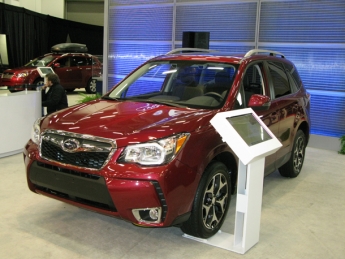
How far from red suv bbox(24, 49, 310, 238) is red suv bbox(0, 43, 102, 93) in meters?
9.60

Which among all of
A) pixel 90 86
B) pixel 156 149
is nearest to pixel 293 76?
pixel 156 149

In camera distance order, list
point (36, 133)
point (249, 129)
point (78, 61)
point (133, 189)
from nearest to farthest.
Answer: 1. point (133, 189)
2. point (249, 129)
3. point (36, 133)
4. point (78, 61)

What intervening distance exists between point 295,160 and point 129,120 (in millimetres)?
2941

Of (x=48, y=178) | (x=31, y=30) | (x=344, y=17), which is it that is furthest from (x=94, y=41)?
(x=48, y=178)

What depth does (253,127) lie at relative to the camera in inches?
144

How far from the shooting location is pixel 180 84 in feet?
15.0

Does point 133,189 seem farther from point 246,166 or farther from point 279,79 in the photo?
point 279,79

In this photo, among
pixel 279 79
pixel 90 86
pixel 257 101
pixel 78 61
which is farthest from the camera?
pixel 90 86

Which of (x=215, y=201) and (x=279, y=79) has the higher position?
(x=279, y=79)

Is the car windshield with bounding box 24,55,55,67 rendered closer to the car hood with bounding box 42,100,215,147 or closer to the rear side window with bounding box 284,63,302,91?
the rear side window with bounding box 284,63,302,91

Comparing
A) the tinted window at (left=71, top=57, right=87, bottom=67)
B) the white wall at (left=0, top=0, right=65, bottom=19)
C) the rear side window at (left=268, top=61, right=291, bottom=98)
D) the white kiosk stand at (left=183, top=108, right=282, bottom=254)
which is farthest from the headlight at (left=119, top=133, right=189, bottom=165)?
the white wall at (left=0, top=0, right=65, bottom=19)

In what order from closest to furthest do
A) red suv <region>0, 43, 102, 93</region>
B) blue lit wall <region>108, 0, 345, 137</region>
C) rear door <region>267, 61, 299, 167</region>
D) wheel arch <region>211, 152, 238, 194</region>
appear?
1. wheel arch <region>211, 152, 238, 194</region>
2. rear door <region>267, 61, 299, 167</region>
3. blue lit wall <region>108, 0, 345, 137</region>
4. red suv <region>0, 43, 102, 93</region>

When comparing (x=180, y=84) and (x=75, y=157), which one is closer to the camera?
(x=75, y=157)

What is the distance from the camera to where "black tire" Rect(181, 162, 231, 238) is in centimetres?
354
